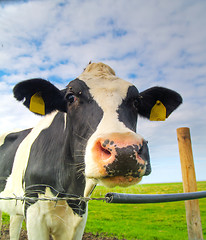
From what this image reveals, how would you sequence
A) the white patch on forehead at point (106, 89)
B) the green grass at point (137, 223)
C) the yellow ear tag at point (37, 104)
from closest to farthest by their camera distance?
the white patch on forehead at point (106, 89)
the yellow ear tag at point (37, 104)
the green grass at point (137, 223)

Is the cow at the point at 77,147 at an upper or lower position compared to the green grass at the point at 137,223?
upper

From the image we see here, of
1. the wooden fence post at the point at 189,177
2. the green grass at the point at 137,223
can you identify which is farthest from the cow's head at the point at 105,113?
the wooden fence post at the point at 189,177

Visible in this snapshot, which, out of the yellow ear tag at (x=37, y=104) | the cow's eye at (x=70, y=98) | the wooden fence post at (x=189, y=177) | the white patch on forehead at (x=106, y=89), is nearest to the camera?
the white patch on forehead at (x=106, y=89)

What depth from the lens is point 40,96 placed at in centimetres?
300

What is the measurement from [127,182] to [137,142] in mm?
322

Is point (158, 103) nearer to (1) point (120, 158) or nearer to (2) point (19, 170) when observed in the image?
(1) point (120, 158)

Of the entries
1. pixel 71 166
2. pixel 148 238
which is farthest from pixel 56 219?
pixel 148 238

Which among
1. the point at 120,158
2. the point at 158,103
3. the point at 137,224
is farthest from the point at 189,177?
the point at 137,224

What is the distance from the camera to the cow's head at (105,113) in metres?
1.62

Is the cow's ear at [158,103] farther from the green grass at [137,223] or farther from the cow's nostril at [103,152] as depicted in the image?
the cow's nostril at [103,152]

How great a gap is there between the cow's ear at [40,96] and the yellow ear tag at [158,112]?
4.95 feet

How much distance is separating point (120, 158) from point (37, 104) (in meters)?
1.83

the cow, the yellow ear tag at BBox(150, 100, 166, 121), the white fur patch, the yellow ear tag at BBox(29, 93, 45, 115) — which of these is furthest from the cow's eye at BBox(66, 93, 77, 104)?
the yellow ear tag at BBox(150, 100, 166, 121)

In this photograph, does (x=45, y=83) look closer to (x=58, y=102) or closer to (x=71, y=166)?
(x=58, y=102)
